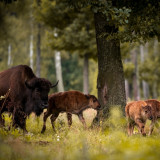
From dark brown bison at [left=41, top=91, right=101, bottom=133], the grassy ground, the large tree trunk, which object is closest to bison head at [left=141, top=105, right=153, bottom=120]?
the grassy ground

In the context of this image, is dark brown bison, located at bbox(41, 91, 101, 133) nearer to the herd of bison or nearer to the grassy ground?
the herd of bison

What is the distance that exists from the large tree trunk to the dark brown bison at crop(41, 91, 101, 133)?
892 millimetres

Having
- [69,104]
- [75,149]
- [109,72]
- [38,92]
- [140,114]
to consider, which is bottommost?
[75,149]

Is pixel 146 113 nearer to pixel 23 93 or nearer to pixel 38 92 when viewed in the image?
pixel 38 92

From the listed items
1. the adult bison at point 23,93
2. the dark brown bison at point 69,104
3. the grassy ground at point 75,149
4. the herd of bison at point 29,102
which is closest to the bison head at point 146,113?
the herd of bison at point 29,102

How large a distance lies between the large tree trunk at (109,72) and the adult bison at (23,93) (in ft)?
Answer: 5.66

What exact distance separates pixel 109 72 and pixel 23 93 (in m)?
2.55

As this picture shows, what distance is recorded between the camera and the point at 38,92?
7629 millimetres

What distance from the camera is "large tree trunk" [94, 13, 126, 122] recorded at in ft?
27.6

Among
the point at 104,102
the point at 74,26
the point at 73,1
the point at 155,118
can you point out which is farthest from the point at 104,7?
the point at 74,26

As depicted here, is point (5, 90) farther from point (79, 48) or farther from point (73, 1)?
point (79, 48)

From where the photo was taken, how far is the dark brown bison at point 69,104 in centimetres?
914

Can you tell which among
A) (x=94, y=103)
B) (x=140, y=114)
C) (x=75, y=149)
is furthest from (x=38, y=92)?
(x=75, y=149)

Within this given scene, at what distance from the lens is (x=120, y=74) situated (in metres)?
8.55
